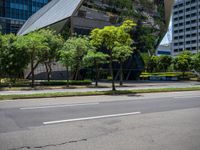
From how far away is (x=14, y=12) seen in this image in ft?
278

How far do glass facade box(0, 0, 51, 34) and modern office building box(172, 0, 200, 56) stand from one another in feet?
256

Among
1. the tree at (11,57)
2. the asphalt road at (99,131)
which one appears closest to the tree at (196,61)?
the tree at (11,57)

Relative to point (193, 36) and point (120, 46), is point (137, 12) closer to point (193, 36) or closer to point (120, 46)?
point (120, 46)

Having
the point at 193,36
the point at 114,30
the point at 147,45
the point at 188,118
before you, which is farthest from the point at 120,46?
the point at 193,36

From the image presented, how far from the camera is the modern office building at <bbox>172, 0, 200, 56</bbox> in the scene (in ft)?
435

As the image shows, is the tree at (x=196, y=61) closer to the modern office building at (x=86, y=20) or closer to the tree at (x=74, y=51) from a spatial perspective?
the modern office building at (x=86, y=20)

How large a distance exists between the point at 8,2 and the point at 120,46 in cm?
6876

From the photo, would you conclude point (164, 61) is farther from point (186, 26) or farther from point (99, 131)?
point (186, 26)

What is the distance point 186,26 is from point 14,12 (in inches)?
3470

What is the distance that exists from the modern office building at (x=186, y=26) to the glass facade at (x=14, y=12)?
78.1 m

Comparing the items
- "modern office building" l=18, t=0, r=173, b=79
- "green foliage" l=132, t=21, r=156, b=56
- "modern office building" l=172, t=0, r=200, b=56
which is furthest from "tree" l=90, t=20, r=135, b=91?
"modern office building" l=172, t=0, r=200, b=56

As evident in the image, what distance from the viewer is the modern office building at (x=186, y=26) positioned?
435ft

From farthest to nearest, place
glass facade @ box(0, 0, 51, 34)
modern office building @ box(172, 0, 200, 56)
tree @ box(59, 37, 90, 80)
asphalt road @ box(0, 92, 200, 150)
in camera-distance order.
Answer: modern office building @ box(172, 0, 200, 56)
glass facade @ box(0, 0, 51, 34)
tree @ box(59, 37, 90, 80)
asphalt road @ box(0, 92, 200, 150)

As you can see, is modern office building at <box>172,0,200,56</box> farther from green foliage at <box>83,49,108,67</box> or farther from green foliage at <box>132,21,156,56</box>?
green foliage at <box>83,49,108,67</box>
